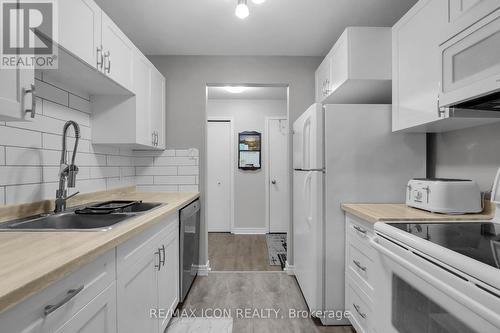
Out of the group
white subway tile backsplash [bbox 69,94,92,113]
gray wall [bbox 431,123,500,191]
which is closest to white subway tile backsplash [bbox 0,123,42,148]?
white subway tile backsplash [bbox 69,94,92,113]

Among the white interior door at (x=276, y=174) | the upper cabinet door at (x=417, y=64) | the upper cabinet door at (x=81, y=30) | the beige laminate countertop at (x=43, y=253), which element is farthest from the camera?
the white interior door at (x=276, y=174)

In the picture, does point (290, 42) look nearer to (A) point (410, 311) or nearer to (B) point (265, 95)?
(B) point (265, 95)

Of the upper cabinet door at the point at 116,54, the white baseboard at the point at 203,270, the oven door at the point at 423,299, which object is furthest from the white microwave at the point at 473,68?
the white baseboard at the point at 203,270

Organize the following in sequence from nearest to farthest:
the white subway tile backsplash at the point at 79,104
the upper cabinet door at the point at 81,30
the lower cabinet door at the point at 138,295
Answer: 1. the lower cabinet door at the point at 138,295
2. the upper cabinet door at the point at 81,30
3. the white subway tile backsplash at the point at 79,104

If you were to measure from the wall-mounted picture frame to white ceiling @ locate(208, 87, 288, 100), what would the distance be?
62 cm

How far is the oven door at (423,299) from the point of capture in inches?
26.1

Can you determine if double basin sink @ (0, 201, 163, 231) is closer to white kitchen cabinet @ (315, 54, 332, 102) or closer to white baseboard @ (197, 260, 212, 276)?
white baseboard @ (197, 260, 212, 276)

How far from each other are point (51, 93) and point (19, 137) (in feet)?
1.23

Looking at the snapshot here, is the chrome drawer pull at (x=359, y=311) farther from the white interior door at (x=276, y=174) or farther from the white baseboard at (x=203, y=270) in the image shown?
the white interior door at (x=276, y=174)

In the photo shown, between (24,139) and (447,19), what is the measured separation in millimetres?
2283

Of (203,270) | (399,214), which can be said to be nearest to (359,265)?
(399,214)

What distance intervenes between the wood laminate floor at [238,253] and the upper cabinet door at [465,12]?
2.52 metres

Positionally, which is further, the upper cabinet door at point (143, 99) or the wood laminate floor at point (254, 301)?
the upper cabinet door at point (143, 99)

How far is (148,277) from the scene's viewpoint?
1.33m
